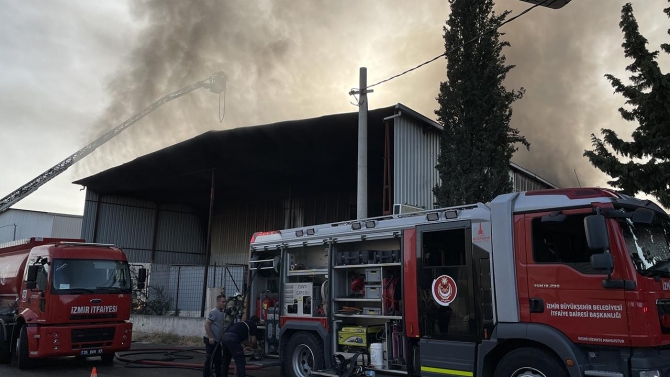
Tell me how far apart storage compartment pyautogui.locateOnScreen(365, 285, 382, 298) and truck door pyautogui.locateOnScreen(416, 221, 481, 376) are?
3.49 ft

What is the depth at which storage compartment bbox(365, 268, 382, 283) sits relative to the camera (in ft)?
29.8

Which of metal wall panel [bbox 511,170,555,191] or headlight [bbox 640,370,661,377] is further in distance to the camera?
metal wall panel [bbox 511,170,555,191]

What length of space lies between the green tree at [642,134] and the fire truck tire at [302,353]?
30.1 ft

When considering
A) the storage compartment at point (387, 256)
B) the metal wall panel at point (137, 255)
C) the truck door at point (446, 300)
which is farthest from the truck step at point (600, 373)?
the metal wall panel at point (137, 255)

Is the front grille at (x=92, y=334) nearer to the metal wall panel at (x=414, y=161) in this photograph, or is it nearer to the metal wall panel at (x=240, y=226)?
the metal wall panel at (x=414, y=161)

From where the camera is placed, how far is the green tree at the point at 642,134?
13.2 metres

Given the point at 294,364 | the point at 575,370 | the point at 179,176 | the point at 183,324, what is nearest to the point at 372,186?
the point at 179,176

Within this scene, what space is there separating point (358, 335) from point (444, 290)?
6.71 feet

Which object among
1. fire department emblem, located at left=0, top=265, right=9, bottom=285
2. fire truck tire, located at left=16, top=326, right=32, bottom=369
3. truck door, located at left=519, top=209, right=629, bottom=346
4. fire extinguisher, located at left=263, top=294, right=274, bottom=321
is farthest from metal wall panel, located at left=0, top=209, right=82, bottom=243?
truck door, located at left=519, top=209, right=629, bottom=346

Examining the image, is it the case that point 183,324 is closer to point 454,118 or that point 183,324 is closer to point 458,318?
point 454,118

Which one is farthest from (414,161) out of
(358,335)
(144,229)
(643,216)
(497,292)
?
(144,229)

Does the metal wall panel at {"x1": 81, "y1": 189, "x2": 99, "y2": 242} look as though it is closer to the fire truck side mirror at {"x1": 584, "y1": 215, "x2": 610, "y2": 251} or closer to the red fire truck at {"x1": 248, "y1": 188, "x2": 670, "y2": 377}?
the red fire truck at {"x1": 248, "y1": 188, "x2": 670, "y2": 377}

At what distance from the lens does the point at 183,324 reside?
19844mm

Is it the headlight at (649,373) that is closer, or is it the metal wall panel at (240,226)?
the headlight at (649,373)
